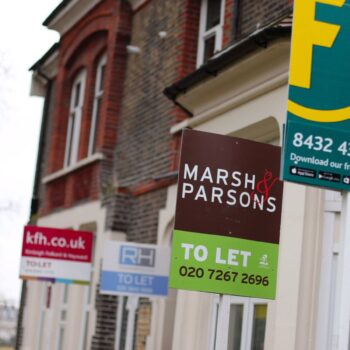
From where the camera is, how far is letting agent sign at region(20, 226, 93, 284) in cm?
1573

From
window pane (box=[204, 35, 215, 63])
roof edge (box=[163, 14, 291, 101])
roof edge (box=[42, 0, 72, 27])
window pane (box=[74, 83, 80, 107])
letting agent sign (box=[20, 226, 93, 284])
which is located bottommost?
letting agent sign (box=[20, 226, 93, 284])

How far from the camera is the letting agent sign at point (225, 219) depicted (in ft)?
25.9

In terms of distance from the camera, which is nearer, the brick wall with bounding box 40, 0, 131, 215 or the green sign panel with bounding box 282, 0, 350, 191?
the green sign panel with bounding box 282, 0, 350, 191

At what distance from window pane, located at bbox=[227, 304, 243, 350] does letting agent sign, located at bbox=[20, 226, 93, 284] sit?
425cm

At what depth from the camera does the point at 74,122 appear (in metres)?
21.1

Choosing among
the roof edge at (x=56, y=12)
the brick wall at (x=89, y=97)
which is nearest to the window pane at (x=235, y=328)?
the brick wall at (x=89, y=97)

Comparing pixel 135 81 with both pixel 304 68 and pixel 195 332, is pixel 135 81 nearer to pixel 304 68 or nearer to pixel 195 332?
pixel 195 332

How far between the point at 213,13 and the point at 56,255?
437 cm

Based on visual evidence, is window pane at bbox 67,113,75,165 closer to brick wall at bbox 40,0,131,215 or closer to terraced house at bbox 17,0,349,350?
terraced house at bbox 17,0,349,350

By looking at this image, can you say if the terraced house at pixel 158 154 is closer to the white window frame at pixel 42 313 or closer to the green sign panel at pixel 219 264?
the white window frame at pixel 42 313

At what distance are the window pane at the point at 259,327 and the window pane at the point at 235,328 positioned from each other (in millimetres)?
374

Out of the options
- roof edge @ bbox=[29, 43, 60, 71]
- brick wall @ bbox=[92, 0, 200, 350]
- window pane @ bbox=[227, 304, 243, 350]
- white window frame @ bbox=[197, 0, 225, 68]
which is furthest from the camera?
roof edge @ bbox=[29, 43, 60, 71]

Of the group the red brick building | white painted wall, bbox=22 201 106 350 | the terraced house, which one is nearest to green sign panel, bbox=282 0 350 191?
the terraced house

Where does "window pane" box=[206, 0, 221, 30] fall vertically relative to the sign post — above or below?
above
